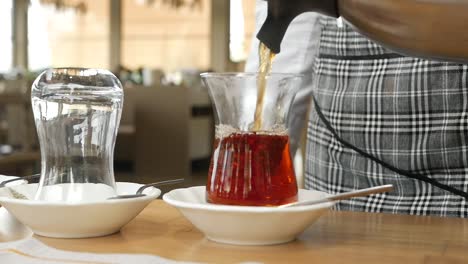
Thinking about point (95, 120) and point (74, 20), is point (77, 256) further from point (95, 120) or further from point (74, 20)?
point (74, 20)

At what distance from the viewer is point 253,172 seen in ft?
2.11

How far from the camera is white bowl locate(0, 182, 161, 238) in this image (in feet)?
2.10

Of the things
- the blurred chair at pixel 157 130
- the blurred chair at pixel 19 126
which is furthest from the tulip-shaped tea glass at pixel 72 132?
the blurred chair at pixel 157 130

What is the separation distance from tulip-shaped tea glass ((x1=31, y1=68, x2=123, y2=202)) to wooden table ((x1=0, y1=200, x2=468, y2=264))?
54 mm

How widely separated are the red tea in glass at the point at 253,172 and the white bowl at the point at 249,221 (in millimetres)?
31

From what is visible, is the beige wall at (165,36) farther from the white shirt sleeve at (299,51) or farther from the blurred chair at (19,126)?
the white shirt sleeve at (299,51)

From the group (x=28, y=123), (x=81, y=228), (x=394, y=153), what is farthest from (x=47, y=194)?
(x=28, y=123)

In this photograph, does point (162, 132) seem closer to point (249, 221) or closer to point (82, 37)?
point (249, 221)

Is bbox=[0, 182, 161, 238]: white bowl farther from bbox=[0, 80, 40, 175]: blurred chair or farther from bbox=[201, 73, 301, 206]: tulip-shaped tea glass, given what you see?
bbox=[0, 80, 40, 175]: blurred chair

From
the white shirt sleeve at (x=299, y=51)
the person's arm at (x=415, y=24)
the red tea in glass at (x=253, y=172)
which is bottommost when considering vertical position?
the red tea in glass at (x=253, y=172)

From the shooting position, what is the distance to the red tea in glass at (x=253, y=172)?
25.3 inches

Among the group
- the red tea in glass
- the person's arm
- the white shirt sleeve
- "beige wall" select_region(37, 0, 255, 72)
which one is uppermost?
the person's arm

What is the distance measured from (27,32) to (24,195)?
945 cm

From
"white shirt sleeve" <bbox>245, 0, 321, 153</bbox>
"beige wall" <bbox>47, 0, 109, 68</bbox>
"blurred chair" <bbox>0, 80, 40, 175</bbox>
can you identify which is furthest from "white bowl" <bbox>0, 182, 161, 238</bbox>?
"beige wall" <bbox>47, 0, 109, 68</bbox>
